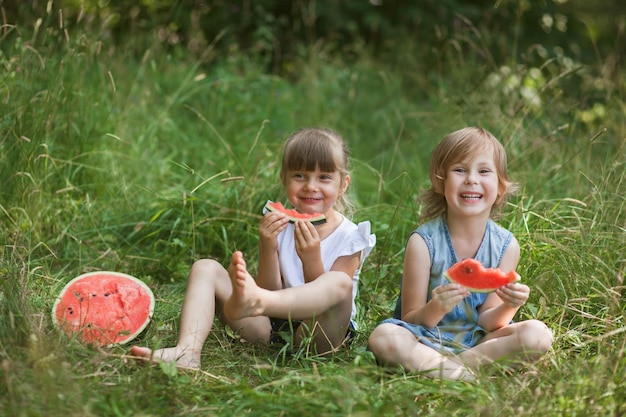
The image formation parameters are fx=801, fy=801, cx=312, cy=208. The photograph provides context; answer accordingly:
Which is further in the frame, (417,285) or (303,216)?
(303,216)

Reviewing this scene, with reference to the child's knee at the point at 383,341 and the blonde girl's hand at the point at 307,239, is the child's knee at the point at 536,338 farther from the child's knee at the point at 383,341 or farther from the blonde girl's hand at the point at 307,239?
the blonde girl's hand at the point at 307,239

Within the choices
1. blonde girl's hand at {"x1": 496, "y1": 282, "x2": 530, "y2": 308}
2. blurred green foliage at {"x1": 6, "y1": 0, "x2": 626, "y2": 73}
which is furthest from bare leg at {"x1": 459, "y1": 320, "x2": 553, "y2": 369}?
blurred green foliage at {"x1": 6, "y1": 0, "x2": 626, "y2": 73}

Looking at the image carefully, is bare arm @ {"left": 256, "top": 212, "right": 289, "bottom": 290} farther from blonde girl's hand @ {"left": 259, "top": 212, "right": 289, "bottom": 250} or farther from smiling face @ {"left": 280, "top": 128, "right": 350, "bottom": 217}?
smiling face @ {"left": 280, "top": 128, "right": 350, "bottom": 217}

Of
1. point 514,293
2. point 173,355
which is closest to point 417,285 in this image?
point 514,293

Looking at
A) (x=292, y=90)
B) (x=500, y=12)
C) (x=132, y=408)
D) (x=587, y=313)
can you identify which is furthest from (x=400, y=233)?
(x=500, y=12)

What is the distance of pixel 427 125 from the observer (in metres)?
6.53

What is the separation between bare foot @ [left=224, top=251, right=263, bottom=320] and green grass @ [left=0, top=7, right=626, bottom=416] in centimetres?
26

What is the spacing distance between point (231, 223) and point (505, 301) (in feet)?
6.38

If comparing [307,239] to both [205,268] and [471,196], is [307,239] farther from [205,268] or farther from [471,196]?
[471,196]

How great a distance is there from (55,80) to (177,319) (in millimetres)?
1818

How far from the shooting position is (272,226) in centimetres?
335

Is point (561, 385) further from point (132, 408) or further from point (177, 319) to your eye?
point (177, 319)

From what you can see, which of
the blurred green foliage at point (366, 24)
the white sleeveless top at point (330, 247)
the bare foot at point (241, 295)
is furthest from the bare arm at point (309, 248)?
the blurred green foliage at point (366, 24)

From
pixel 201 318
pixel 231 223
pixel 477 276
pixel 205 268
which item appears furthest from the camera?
pixel 231 223
